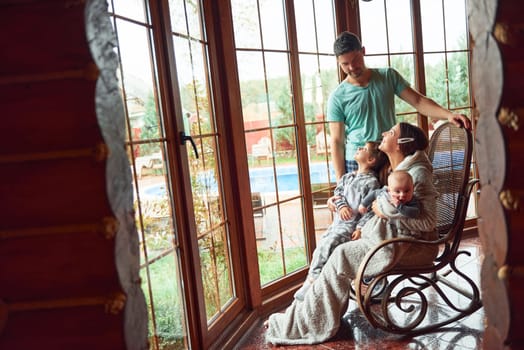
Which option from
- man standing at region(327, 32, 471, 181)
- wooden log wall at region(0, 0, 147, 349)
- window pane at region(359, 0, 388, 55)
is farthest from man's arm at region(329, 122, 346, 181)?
wooden log wall at region(0, 0, 147, 349)

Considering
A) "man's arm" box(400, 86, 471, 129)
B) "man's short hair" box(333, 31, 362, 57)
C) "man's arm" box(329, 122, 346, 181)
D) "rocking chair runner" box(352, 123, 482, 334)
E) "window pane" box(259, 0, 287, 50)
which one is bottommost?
"rocking chair runner" box(352, 123, 482, 334)

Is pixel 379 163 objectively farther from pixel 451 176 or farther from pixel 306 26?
pixel 306 26

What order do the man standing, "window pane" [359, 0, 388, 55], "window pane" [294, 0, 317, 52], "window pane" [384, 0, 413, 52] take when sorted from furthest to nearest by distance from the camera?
"window pane" [384, 0, 413, 52] → "window pane" [359, 0, 388, 55] → "window pane" [294, 0, 317, 52] → the man standing

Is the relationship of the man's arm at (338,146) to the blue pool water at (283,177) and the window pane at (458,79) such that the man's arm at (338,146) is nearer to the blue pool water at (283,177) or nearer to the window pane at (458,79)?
the blue pool water at (283,177)

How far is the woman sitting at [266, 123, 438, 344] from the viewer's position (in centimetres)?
246

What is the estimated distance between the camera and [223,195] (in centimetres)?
282

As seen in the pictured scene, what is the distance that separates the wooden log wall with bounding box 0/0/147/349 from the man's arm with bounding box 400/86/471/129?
78.0 inches

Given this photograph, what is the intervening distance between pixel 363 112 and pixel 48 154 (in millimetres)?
2068

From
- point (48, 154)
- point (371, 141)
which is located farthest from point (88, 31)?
point (371, 141)

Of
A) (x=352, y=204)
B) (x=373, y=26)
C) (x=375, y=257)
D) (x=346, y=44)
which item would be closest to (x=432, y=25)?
(x=373, y=26)

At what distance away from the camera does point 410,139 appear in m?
2.54

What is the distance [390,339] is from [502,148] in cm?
161

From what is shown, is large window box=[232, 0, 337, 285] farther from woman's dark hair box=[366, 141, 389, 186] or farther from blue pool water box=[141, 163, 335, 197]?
woman's dark hair box=[366, 141, 389, 186]

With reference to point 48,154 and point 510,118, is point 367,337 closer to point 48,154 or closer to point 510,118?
point 510,118
